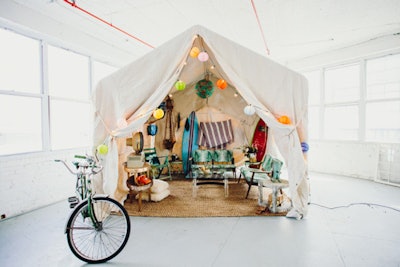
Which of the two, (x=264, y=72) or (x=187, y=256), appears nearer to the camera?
(x=187, y=256)

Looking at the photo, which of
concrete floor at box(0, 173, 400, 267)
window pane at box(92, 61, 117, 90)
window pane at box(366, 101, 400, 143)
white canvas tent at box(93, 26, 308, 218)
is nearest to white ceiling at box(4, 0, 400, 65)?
window pane at box(92, 61, 117, 90)

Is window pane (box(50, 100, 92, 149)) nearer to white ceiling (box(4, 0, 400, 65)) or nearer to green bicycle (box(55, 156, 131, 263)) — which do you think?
white ceiling (box(4, 0, 400, 65))

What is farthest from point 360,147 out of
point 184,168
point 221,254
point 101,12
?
point 101,12

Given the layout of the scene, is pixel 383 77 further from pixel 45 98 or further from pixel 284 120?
pixel 45 98

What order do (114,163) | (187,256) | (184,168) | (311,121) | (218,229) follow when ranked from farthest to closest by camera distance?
(311,121) → (184,168) → (114,163) → (218,229) → (187,256)

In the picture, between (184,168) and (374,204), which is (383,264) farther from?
(184,168)

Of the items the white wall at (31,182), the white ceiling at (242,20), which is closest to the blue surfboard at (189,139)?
the white ceiling at (242,20)

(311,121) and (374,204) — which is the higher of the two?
(311,121)

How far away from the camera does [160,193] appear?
3.64 metres

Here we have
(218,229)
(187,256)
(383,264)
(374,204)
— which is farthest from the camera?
(374,204)

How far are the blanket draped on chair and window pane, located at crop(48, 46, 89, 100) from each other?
2.89 metres

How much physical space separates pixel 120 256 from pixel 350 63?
250 inches

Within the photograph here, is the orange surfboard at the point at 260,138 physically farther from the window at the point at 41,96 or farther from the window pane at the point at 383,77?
the window at the point at 41,96

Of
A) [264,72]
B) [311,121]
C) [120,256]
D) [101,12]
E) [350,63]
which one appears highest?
[101,12]
